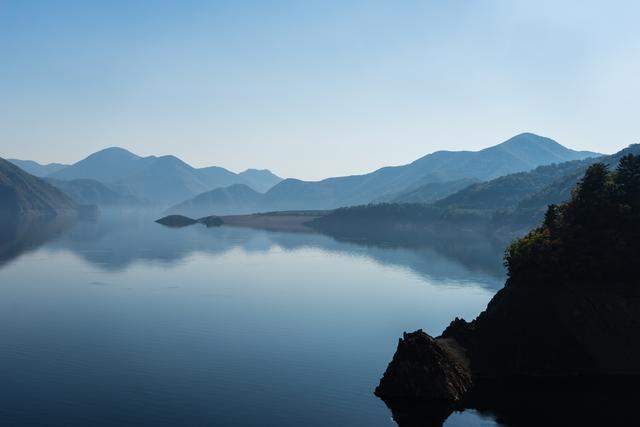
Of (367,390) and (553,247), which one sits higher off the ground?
(553,247)

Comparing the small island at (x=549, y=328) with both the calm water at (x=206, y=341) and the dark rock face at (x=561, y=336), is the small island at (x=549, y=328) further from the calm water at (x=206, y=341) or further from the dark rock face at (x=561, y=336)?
the calm water at (x=206, y=341)

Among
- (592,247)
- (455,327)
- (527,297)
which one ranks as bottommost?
(455,327)

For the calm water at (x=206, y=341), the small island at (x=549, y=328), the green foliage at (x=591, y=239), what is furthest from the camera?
the green foliage at (x=591, y=239)

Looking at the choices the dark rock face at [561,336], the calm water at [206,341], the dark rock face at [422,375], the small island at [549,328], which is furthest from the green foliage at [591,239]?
the calm water at [206,341]

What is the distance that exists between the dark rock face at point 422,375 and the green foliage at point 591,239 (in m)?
21.9

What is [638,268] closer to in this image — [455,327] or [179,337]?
[455,327]

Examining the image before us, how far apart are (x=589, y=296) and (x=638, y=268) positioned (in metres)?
9.43

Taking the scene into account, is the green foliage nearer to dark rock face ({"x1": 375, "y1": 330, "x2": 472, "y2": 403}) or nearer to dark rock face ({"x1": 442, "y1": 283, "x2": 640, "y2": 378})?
dark rock face ({"x1": 442, "y1": 283, "x2": 640, "y2": 378})

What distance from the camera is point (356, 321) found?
10412 centimetres

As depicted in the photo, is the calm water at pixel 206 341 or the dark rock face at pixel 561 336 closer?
the calm water at pixel 206 341

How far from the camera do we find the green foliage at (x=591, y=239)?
81.1 metres

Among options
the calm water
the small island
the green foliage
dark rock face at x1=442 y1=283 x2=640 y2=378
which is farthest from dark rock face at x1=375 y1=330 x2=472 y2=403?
the green foliage

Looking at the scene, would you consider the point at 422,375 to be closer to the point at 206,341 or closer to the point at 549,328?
the point at 549,328

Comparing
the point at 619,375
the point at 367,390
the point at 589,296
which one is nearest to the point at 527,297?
the point at 589,296
